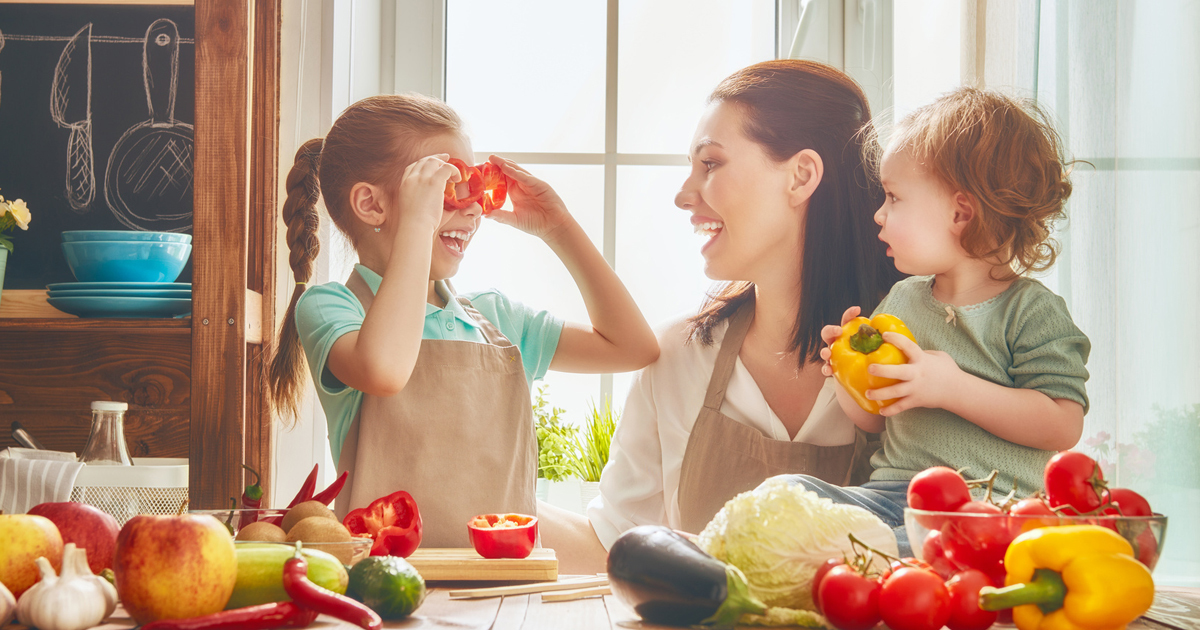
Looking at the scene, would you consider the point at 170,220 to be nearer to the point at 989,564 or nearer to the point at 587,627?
the point at 587,627

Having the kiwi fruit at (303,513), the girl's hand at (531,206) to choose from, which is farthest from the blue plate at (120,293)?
the kiwi fruit at (303,513)

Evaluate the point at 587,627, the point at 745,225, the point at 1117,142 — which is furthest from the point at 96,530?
the point at 1117,142

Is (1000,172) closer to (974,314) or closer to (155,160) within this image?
(974,314)

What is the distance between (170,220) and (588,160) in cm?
114

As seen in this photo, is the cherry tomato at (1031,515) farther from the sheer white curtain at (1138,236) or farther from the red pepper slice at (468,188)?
the red pepper slice at (468,188)

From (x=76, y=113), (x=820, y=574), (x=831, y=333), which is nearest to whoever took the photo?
(x=820, y=574)

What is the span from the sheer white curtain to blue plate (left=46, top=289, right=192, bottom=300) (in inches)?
63.9

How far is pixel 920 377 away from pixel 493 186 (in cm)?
89

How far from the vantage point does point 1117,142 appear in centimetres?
133

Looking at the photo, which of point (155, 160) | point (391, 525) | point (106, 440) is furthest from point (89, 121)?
point (391, 525)

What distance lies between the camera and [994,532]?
73 cm

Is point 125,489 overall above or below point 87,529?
below

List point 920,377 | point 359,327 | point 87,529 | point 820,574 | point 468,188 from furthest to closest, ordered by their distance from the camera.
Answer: point 468,188
point 359,327
point 920,377
point 87,529
point 820,574

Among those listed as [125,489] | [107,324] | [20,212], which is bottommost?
[125,489]
